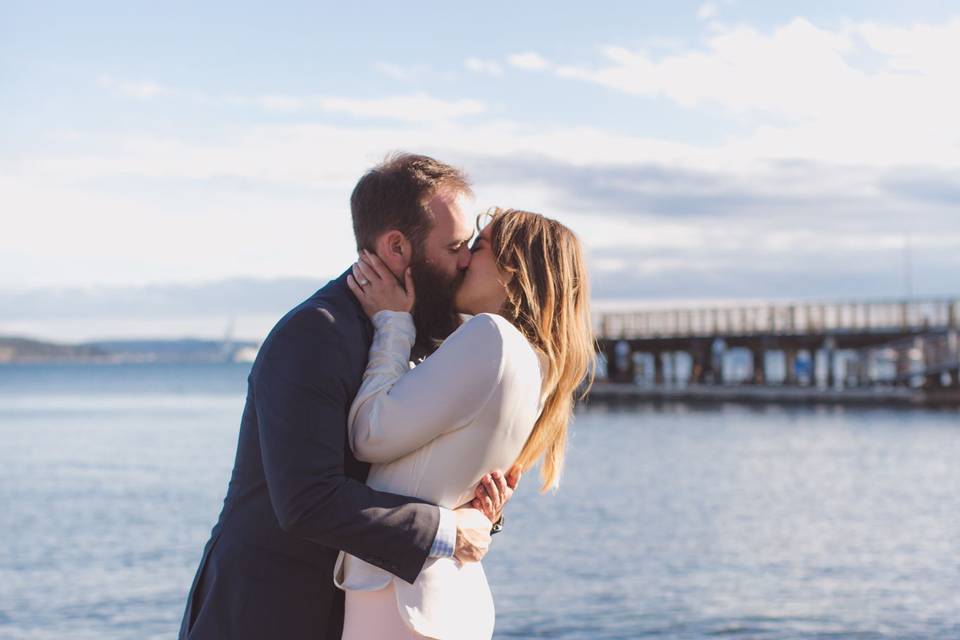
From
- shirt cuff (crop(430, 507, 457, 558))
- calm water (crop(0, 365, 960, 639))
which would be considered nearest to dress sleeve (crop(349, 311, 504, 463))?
shirt cuff (crop(430, 507, 457, 558))

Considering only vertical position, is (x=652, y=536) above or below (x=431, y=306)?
below

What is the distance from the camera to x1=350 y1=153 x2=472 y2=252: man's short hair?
9.59 feet

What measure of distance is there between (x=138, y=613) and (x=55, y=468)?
22343mm

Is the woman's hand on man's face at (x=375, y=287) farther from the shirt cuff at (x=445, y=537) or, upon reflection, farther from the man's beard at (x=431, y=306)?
the shirt cuff at (x=445, y=537)

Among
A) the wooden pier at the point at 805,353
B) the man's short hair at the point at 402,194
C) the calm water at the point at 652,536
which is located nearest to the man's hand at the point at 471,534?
the man's short hair at the point at 402,194

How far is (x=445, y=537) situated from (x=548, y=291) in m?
0.64

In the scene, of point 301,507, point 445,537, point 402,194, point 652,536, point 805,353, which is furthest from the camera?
point 805,353

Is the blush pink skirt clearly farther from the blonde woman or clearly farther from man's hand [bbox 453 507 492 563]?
man's hand [bbox 453 507 492 563]

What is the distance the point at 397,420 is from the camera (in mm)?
2725

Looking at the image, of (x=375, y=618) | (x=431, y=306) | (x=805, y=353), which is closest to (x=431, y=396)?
(x=431, y=306)

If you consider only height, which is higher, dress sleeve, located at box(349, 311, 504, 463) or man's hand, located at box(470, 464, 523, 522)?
dress sleeve, located at box(349, 311, 504, 463)

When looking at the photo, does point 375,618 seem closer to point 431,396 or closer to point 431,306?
point 431,396

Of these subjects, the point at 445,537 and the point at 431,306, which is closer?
the point at 445,537

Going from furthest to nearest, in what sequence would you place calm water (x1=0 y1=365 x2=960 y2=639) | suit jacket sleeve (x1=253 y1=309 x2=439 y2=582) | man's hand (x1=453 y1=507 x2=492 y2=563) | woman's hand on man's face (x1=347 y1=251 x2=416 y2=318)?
calm water (x1=0 y1=365 x2=960 y2=639) → woman's hand on man's face (x1=347 y1=251 x2=416 y2=318) → man's hand (x1=453 y1=507 x2=492 y2=563) → suit jacket sleeve (x1=253 y1=309 x2=439 y2=582)
